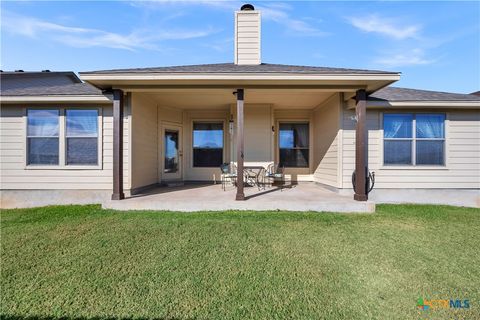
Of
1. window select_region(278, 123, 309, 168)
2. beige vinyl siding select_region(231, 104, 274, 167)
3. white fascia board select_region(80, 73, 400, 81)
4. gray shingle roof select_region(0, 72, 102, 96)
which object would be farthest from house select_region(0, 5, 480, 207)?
gray shingle roof select_region(0, 72, 102, 96)

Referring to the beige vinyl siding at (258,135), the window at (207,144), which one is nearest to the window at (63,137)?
the window at (207,144)

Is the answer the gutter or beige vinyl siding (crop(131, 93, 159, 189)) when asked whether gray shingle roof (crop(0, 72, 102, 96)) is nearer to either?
the gutter

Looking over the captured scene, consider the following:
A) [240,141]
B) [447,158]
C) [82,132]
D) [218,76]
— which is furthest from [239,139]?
[447,158]

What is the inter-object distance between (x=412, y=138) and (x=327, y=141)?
2104 mm

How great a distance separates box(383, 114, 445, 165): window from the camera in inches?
230

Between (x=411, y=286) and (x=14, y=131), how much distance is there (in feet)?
28.4

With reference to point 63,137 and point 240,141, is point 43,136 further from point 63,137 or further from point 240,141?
point 240,141

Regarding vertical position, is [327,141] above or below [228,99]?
below

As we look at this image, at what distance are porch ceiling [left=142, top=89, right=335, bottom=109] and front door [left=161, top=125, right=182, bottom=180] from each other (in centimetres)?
90

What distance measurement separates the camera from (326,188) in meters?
6.62

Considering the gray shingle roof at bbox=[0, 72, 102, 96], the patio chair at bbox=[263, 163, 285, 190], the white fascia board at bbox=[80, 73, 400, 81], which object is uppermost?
the gray shingle roof at bbox=[0, 72, 102, 96]

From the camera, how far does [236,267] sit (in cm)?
263

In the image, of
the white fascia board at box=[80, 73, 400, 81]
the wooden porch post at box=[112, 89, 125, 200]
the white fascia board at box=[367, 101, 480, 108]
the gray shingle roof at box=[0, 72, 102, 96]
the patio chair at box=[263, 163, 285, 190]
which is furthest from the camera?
the gray shingle roof at box=[0, 72, 102, 96]

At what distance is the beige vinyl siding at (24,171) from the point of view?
568 cm
